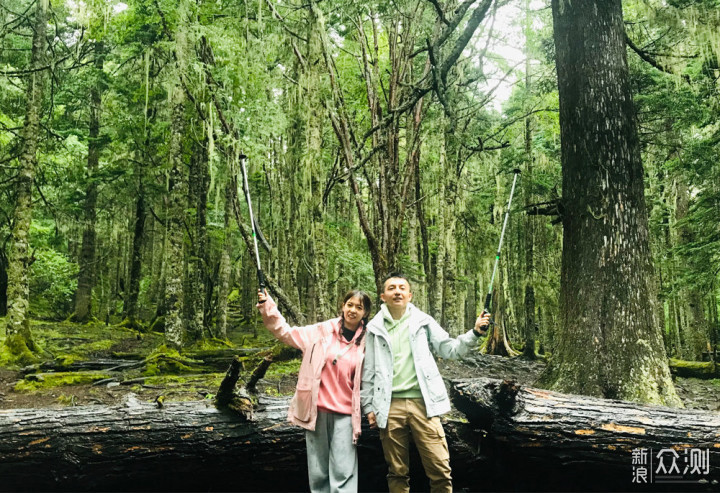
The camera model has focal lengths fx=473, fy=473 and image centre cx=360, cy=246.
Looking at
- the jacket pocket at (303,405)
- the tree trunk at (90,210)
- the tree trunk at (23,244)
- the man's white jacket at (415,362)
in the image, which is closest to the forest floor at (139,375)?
the tree trunk at (23,244)

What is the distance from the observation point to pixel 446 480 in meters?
3.69

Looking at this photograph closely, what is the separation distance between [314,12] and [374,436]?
8979mm

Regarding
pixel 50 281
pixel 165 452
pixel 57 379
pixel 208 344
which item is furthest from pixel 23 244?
pixel 50 281

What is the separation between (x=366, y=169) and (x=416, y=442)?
9.77 m

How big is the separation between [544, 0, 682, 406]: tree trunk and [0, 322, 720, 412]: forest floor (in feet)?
10.2

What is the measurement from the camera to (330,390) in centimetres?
391

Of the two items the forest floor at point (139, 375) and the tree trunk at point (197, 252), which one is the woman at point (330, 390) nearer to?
the forest floor at point (139, 375)

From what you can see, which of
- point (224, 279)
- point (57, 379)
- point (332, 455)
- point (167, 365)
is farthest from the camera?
point (224, 279)

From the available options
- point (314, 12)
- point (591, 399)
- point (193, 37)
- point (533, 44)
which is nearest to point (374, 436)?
point (591, 399)

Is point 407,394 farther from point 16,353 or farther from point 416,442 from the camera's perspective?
point 16,353

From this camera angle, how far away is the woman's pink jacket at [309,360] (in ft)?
12.5

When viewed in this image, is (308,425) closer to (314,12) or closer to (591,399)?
(591,399)

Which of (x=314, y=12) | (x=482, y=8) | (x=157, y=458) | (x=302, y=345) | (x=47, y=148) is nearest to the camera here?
(x=302, y=345)

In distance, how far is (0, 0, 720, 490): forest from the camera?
20.7ft
